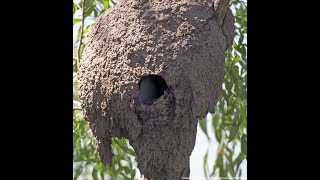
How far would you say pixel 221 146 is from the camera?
237 inches

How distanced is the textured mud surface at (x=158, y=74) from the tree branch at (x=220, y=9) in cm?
13

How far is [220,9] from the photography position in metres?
4.16

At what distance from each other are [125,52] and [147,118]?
0.26 meters

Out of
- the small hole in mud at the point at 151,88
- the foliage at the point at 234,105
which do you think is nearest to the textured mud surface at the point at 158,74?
the small hole in mud at the point at 151,88

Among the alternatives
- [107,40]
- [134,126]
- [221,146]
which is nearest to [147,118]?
[134,126]

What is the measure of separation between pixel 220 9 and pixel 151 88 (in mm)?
441

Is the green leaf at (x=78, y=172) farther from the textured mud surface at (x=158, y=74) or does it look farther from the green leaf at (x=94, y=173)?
the textured mud surface at (x=158, y=74)

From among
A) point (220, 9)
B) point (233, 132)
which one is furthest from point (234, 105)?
point (220, 9)

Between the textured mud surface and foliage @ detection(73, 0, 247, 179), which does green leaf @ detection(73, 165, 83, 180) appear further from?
the textured mud surface

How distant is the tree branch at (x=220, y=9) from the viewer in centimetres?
415

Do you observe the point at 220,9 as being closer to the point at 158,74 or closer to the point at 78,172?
the point at 158,74

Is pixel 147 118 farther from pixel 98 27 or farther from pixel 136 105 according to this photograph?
pixel 98 27
